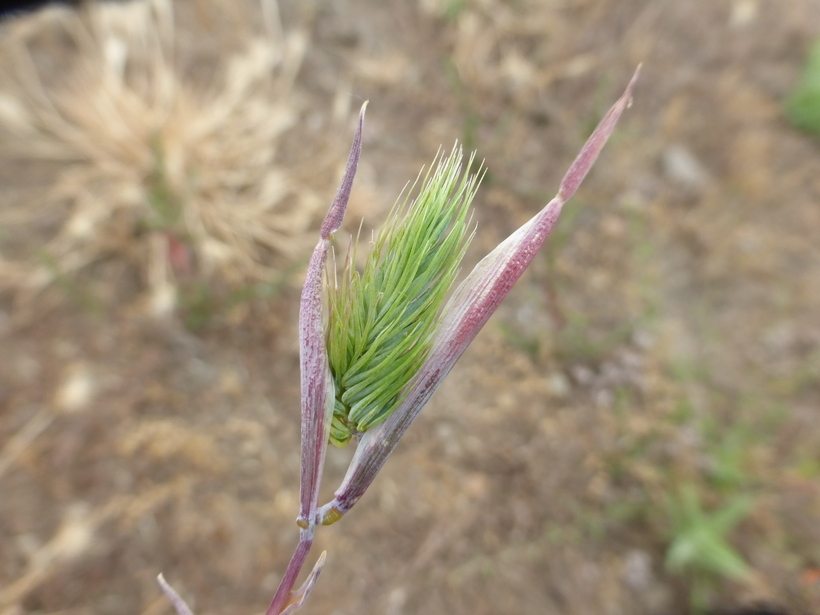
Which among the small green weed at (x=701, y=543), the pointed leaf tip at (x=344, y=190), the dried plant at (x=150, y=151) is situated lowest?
the small green weed at (x=701, y=543)

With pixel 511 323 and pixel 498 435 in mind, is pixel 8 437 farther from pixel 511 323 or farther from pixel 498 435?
pixel 511 323

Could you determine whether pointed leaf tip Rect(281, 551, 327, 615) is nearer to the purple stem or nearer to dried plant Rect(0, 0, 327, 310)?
the purple stem

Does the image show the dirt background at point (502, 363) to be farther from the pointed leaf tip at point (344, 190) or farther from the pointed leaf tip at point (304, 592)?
the pointed leaf tip at point (344, 190)

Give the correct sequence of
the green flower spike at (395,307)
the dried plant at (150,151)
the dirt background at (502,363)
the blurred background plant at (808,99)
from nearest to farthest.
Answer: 1. the green flower spike at (395,307)
2. the dirt background at (502,363)
3. the dried plant at (150,151)
4. the blurred background plant at (808,99)

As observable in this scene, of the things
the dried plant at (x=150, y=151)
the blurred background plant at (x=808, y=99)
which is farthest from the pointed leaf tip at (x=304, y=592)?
the blurred background plant at (x=808, y=99)

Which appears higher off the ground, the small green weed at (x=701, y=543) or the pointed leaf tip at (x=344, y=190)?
the pointed leaf tip at (x=344, y=190)

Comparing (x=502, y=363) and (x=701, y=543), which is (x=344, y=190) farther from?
(x=701, y=543)

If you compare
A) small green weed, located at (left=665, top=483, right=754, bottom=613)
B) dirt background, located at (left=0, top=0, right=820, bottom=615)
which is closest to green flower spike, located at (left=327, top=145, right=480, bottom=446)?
dirt background, located at (left=0, top=0, right=820, bottom=615)
